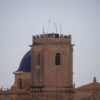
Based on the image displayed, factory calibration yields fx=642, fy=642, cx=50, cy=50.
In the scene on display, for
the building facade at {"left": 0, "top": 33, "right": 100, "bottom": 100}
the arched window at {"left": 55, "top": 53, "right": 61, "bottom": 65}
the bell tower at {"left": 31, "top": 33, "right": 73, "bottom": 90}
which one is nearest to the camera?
the building facade at {"left": 0, "top": 33, "right": 100, "bottom": 100}

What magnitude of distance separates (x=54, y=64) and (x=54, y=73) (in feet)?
3.69

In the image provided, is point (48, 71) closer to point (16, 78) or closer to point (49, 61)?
point (49, 61)

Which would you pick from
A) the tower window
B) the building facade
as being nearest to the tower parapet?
the building facade

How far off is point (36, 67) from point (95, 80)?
299 inches

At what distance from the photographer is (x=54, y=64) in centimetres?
8006

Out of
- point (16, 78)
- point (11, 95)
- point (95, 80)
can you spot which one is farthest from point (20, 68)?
point (95, 80)

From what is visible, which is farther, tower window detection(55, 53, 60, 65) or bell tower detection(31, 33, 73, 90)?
tower window detection(55, 53, 60, 65)

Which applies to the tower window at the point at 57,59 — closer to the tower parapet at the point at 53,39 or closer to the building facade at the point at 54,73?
the building facade at the point at 54,73

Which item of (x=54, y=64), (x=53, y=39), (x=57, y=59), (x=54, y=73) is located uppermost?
(x=53, y=39)

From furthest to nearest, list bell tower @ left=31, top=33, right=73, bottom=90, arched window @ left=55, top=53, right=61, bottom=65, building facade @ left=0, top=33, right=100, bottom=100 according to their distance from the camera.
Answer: arched window @ left=55, top=53, right=61, bottom=65 → bell tower @ left=31, top=33, right=73, bottom=90 → building facade @ left=0, top=33, right=100, bottom=100

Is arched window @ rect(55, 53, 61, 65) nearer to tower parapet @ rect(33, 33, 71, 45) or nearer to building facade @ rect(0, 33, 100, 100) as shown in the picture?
building facade @ rect(0, 33, 100, 100)

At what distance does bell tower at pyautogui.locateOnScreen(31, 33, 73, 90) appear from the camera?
79.9 m

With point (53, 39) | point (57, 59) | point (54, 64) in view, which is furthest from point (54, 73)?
point (53, 39)

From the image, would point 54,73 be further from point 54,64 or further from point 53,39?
point 53,39
